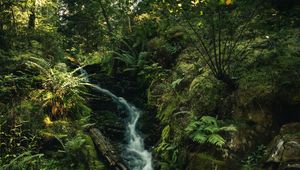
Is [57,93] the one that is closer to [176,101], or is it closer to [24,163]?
[24,163]

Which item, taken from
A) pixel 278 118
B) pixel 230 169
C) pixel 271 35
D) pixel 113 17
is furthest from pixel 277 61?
pixel 113 17

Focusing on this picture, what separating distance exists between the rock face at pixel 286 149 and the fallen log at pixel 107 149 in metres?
3.56

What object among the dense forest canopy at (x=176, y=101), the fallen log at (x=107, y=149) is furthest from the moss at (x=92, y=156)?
the fallen log at (x=107, y=149)

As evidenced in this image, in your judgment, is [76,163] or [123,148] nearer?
[76,163]

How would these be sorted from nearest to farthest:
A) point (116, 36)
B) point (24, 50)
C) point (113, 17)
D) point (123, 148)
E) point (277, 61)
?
1. point (277, 61)
2. point (123, 148)
3. point (24, 50)
4. point (116, 36)
5. point (113, 17)

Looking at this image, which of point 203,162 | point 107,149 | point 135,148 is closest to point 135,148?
point 135,148

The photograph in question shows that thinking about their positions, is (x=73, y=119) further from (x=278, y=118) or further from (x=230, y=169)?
(x=278, y=118)

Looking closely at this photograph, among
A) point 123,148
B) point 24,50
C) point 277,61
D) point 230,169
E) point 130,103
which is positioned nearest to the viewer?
point 230,169

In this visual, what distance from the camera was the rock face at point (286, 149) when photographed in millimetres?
4661

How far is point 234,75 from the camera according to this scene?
7004mm

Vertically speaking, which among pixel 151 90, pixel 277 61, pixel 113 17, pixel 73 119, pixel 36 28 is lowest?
pixel 73 119

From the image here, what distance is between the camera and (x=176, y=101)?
8414 millimetres

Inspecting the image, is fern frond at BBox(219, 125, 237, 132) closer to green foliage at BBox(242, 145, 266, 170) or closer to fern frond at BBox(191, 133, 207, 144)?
fern frond at BBox(191, 133, 207, 144)

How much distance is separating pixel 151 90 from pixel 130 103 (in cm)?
103
